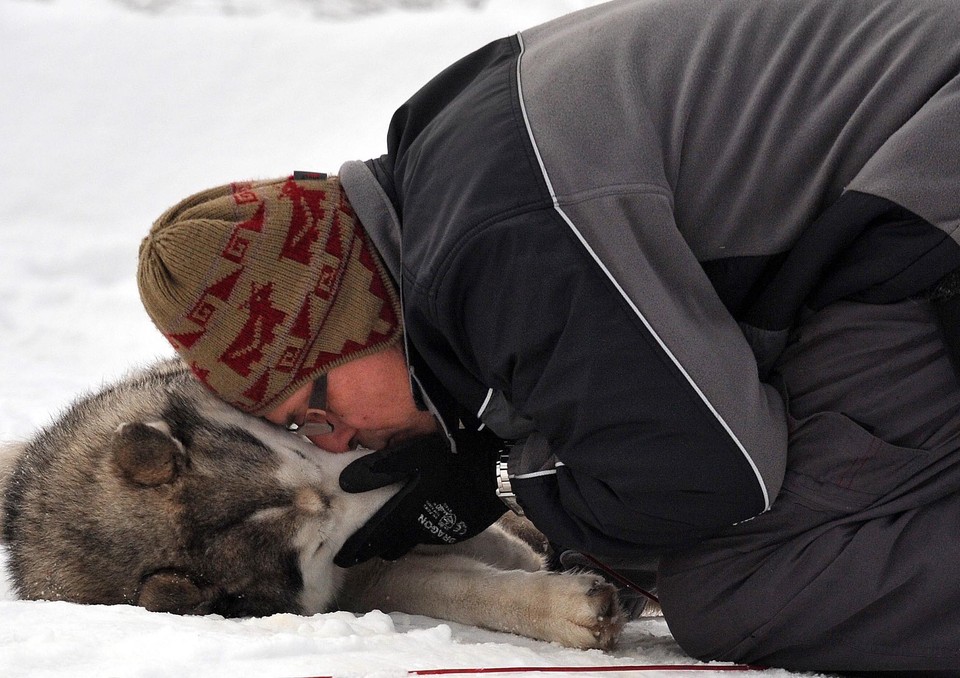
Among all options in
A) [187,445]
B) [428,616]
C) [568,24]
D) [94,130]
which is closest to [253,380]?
[187,445]

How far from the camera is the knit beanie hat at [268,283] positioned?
217 centimetres

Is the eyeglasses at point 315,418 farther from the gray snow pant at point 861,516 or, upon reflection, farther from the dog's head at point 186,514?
the gray snow pant at point 861,516

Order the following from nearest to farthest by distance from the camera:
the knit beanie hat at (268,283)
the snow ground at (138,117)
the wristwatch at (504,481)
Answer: the knit beanie hat at (268,283)
the wristwatch at (504,481)
the snow ground at (138,117)

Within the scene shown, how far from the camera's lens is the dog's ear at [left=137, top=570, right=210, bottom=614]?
2.36 meters

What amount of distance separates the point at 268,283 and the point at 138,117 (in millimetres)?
7492

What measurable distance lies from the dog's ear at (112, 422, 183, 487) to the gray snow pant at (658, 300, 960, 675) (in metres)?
1.34

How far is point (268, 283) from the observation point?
2.19 meters

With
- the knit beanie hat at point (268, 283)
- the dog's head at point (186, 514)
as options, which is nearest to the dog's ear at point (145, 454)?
the dog's head at point (186, 514)

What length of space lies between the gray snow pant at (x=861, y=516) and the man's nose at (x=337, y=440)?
999 millimetres

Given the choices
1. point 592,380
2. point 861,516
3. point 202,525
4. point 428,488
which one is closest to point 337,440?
point 428,488

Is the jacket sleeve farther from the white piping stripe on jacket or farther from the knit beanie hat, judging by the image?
the knit beanie hat

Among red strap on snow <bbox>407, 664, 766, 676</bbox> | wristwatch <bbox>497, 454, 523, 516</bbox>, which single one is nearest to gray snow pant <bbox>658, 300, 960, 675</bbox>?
red strap on snow <bbox>407, 664, 766, 676</bbox>

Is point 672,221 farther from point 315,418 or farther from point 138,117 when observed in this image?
point 138,117

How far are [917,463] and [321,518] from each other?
141cm
